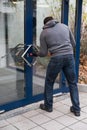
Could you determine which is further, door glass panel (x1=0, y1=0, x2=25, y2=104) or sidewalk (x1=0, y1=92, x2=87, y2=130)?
door glass panel (x1=0, y1=0, x2=25, y2=104)

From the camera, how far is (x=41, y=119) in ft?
14.6

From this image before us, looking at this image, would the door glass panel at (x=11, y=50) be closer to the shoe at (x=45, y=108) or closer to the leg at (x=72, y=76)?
the shoe at (x=45, y=108)

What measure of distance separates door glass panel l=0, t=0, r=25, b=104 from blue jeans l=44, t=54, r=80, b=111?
0.51 metres

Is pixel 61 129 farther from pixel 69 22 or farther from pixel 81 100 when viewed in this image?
pixel 69 22

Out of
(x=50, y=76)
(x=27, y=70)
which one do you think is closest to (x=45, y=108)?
(x=50, y=76)

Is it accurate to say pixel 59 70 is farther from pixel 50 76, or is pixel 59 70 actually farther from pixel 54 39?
pixel 54 39

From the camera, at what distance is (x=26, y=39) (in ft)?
15.3

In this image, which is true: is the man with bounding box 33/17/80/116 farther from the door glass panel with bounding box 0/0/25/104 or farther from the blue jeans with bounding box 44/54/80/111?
the door glass panel with bounding box 0/0/25/104

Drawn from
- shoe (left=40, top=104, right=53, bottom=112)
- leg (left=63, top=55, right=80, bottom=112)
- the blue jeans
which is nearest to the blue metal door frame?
shoe (left=40, top=104, right=53, bottom=112)

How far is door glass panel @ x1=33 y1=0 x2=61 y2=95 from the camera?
4.76 metres

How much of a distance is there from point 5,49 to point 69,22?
5.22ft

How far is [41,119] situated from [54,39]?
53.5 inches

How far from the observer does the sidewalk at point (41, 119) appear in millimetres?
4184

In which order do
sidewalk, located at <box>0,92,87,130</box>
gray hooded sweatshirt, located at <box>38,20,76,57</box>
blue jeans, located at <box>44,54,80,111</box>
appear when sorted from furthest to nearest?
blue jeans, located at <box>44,54,80,111</box>
gray hooded sweatshirt, located at <box>38,20,76,57</box>
sidewalk, located at <box>0,92,87,130</box>
